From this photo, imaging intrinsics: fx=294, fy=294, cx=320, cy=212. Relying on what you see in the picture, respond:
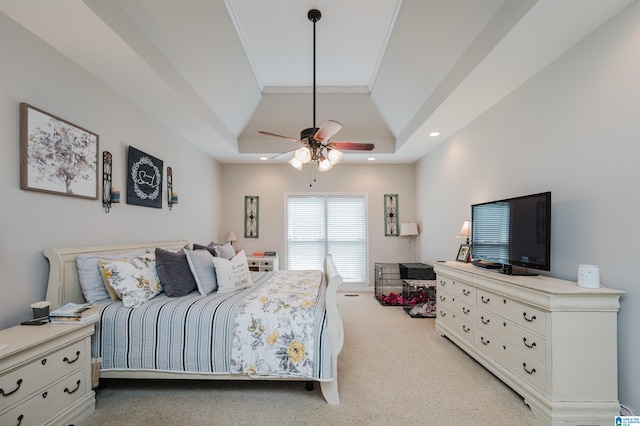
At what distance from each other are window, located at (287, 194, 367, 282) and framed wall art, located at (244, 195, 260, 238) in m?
0.64

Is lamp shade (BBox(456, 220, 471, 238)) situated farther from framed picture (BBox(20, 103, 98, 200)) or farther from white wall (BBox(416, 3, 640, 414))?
framed picture (BBox(20, 103, 98, 200))

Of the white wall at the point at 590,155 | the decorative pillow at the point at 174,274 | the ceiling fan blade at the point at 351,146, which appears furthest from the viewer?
the ceiling fan blade at the point at 351,146

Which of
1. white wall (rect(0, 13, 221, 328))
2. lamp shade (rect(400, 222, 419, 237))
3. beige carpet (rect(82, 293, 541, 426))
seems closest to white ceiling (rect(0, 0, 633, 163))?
white wall (rect(0, 13, 221, 328))

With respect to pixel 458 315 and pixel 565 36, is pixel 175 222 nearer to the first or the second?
pixel 458 315

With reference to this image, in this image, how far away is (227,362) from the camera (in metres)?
2.17

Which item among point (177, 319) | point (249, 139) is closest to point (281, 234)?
point (249, 139)

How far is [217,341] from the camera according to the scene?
217 cm

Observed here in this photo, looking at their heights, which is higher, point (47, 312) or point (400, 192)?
point (400, 192)

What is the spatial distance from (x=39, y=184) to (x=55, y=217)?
284 millimetres

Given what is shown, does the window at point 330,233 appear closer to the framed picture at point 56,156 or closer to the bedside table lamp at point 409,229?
the bedside table lamp at point 409,229

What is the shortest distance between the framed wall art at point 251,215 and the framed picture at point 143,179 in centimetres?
239

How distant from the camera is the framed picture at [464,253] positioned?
3.58m

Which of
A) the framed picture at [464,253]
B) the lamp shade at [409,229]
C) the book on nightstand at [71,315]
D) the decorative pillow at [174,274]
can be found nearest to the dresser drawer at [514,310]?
the framed picture at [464,253]

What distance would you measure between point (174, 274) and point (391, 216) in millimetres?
4327
